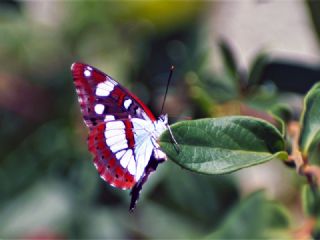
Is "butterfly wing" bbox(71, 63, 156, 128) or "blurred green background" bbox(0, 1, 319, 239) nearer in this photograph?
"butterfly wing" bbox(71, 63, 156, 128)

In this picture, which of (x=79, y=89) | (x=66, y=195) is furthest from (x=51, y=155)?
(x=79, y=89)

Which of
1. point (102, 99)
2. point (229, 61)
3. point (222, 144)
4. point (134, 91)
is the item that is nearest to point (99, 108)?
point (102, 99)

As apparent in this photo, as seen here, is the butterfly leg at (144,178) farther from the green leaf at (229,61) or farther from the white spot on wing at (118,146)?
the green leaf at (229,61)

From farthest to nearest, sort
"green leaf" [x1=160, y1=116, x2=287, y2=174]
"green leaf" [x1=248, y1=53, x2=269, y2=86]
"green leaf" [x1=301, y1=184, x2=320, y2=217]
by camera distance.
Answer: "green leaf" [x1=248, y1=53, x2=269, y2=86] < "green leaf" [x1=301, y1=184, x2=320, y2=217] < "green leaf" [x1=160, y1=116, x2=287, y2=174]

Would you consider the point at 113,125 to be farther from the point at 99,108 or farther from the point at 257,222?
the point at 257,222

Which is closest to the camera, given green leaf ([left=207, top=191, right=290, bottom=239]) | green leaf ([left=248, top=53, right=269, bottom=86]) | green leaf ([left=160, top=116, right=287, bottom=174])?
green leaf ([left=160, top=116, right=287, bottom=174])

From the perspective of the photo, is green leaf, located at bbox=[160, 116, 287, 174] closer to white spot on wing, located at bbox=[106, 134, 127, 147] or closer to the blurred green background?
white spot on wing, located at bbox=[106, 134, 127, 147]

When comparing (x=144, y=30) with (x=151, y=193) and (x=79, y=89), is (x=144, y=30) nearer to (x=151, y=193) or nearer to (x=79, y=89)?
(x=151, y=193)

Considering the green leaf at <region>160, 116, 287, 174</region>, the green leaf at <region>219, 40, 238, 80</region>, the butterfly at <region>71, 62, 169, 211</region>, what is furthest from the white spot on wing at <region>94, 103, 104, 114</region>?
the green leaf at <region>219, 40, 238, 80</region>
